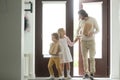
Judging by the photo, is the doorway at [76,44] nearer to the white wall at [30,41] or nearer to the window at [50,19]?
the window at [50,19]

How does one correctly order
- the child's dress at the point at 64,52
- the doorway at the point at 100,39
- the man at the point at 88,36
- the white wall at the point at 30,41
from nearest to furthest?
1. the man at the point at 88,36
2. the child's dress at the point at 64,52
3. the white wall at the point at 30,41
4. the doorway at the point at 100,39

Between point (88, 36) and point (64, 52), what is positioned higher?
point (88, 36)

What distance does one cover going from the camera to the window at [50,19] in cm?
595

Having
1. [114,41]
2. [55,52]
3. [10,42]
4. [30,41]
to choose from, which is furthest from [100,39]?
[10,42]

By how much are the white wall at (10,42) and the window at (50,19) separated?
1.51 meters

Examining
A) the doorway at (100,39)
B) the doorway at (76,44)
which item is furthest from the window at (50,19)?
the doorway at (100,39)

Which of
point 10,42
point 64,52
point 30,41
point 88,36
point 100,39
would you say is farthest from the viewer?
point 100,39

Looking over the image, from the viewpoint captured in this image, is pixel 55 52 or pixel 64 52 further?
pixel 64 52

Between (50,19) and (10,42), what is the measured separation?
1674 millimetres

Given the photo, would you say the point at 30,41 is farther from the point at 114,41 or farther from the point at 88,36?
the point at 114,41

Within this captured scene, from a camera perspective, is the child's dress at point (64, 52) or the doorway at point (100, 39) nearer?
the child's dress at point (64, 52)

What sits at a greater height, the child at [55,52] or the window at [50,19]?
the window at [50,19]

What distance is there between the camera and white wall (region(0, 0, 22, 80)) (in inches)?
178

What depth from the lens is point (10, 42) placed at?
178 inches
